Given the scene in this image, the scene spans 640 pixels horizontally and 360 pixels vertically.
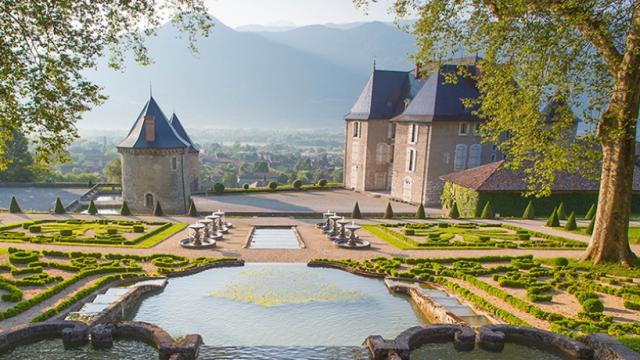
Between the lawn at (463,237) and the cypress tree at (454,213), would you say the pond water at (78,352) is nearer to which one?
the lawn at (463,237)

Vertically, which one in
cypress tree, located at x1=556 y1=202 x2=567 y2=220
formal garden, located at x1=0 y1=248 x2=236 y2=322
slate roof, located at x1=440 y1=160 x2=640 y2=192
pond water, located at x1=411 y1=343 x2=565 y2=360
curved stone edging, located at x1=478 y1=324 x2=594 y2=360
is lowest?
formal garden, located at x1=0 y1=248 x2=236 y2=322

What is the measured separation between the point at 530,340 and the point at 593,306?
3547mm

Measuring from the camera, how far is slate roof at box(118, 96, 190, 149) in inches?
1426

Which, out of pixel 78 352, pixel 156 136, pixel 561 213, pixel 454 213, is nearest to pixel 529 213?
pixel 561 213

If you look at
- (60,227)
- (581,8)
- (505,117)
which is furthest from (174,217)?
(581,8)

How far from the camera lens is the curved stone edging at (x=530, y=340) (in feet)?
35.8

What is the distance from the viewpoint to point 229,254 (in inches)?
841

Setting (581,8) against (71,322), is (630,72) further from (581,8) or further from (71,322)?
(71,322)

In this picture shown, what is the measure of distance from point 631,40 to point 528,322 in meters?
10.6

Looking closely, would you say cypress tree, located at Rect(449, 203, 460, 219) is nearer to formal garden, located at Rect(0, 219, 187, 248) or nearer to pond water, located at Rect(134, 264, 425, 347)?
pond water, located at Rect(134, 264, 425, 347)

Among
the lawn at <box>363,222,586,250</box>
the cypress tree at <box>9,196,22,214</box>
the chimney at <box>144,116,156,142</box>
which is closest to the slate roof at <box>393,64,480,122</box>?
the lawn at <box>363,222,586,250</box>

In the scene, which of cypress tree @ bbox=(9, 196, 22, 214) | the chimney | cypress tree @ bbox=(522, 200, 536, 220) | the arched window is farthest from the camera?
the arched window

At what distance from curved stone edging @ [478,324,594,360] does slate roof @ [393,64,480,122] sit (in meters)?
30.5

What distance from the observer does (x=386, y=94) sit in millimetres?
49156
